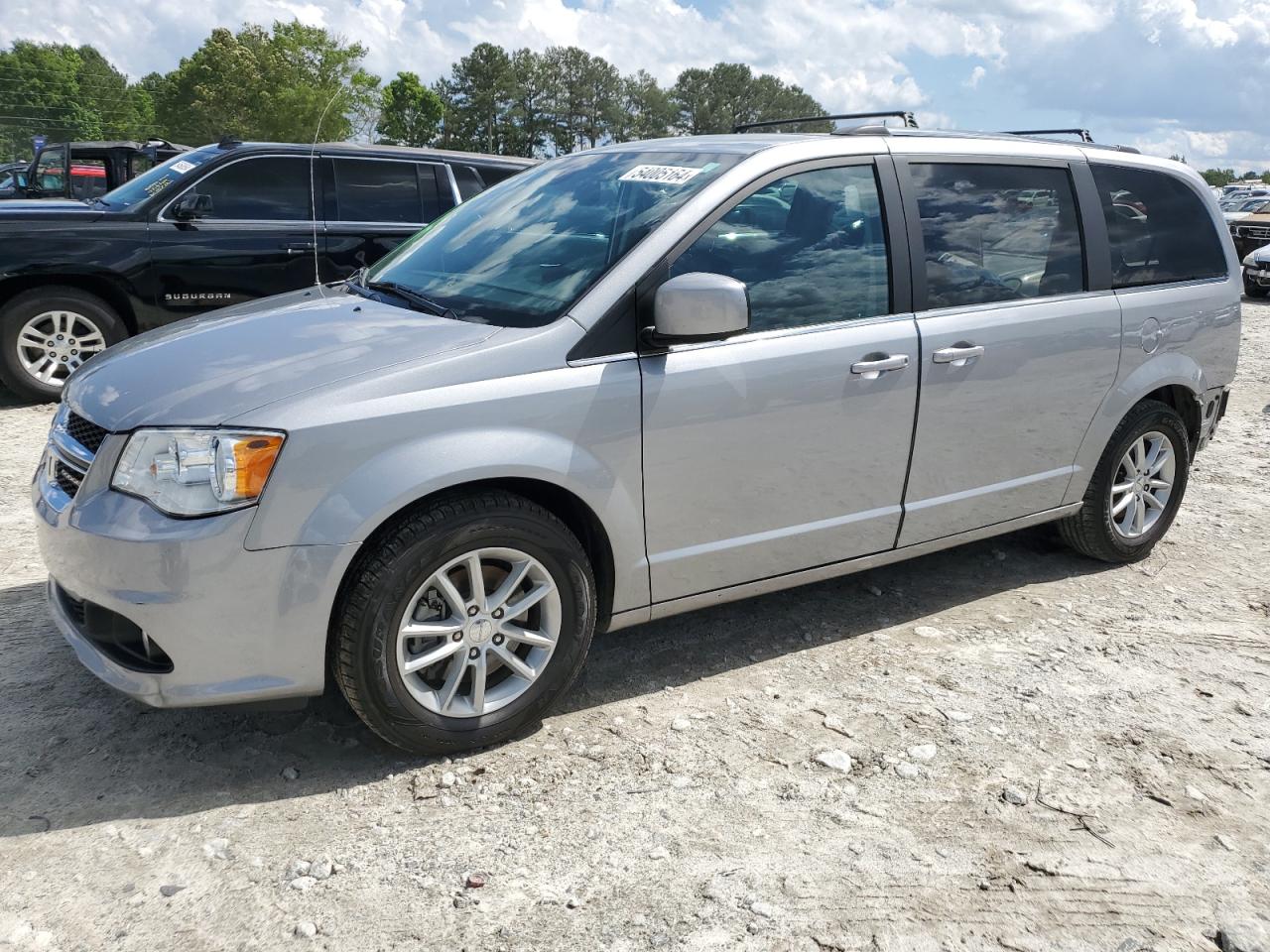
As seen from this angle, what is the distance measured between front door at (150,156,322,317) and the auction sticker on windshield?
4623 mm

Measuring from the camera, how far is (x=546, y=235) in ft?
12.3

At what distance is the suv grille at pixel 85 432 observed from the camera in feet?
10.1

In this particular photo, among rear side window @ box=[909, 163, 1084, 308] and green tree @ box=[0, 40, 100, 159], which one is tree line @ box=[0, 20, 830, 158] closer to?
green tree @ box=[0, 40, 100, 159]

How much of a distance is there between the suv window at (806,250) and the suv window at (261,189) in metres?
5.46

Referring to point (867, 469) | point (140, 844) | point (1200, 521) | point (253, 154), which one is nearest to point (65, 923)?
point (140, 844)

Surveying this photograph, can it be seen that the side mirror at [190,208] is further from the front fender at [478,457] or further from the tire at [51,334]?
the front fender at [478,457]

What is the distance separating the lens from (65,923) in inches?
100.0

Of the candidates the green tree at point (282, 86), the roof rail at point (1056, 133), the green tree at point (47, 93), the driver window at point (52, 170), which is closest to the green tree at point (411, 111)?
the green tree at point (282, 86)

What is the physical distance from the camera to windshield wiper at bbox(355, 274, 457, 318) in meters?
3.52

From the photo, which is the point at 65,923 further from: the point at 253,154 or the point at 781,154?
the point at 253,154

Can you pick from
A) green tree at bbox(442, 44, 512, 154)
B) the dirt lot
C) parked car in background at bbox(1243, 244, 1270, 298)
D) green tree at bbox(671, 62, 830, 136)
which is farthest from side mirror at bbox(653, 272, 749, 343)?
green tree at bbox(671, 62, 830, 136)

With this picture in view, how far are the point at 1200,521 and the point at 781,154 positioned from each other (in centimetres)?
356

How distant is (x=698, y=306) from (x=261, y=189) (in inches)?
234

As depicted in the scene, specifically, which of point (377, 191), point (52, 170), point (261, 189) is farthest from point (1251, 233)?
point (52, 170)
